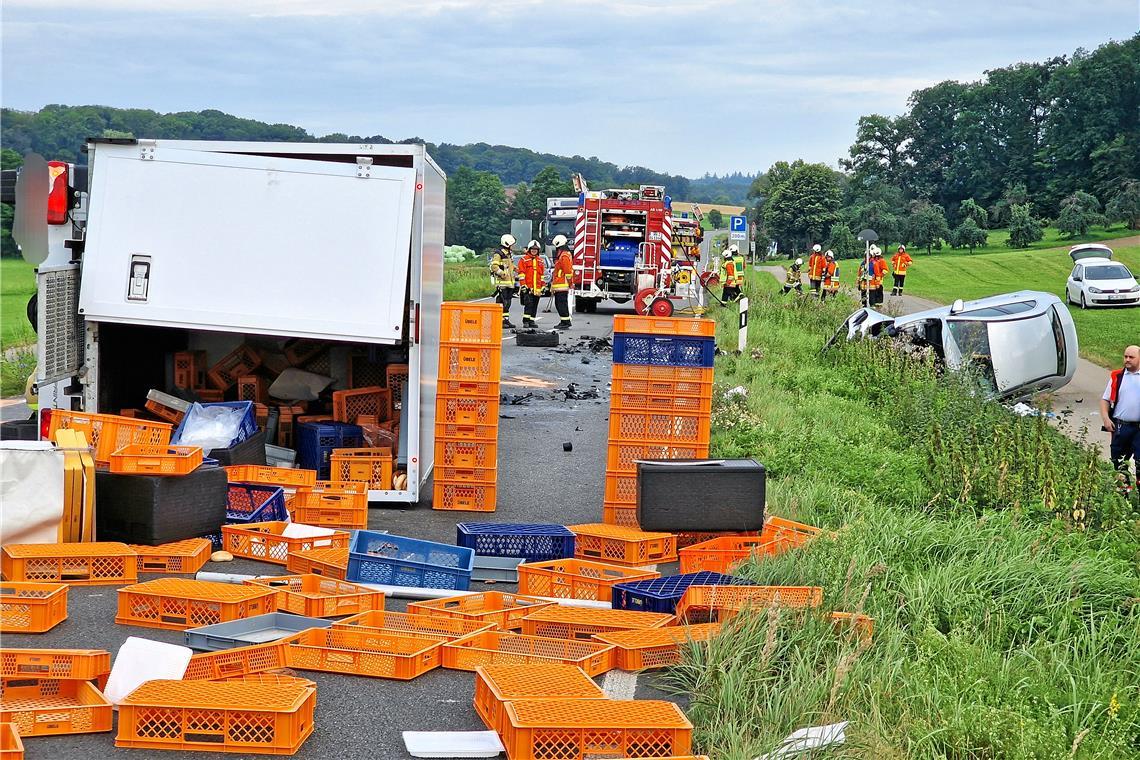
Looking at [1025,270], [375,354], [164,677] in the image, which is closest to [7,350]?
[375,354]

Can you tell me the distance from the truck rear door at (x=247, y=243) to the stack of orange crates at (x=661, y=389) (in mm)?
1851

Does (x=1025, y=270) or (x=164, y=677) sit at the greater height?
(x=1025, y=270)

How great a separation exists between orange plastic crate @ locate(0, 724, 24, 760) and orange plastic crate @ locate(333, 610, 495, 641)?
2.08 meters

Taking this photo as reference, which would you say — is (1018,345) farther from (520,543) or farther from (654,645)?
(654,645)

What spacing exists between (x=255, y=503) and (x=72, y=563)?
1752mm

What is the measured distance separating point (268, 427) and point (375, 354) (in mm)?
1434

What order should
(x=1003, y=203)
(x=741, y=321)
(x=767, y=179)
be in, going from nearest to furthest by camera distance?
(x=741, y=321) → (x=1003, y=203) → (x=767, y=179)

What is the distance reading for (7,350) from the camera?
877 inches

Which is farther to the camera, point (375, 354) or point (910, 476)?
point (375, 354)

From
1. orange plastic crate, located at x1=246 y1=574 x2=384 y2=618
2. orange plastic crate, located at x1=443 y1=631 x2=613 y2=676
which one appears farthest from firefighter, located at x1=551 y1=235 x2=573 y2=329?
orange plastic crate, located at x1=443 y1=631 x2=613 y2=676

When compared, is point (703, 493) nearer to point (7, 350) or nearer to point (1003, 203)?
point (7, 350)

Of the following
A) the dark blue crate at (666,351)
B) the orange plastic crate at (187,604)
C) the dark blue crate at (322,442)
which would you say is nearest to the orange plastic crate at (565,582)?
the orange plastic crate at (187,604)

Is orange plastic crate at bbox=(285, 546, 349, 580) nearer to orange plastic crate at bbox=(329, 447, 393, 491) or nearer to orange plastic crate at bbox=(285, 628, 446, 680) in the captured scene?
orange plastic crate at bbox=(285, 628, 446, 680)

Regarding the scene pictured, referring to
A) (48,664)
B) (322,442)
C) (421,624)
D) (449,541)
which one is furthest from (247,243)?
(48,664)
